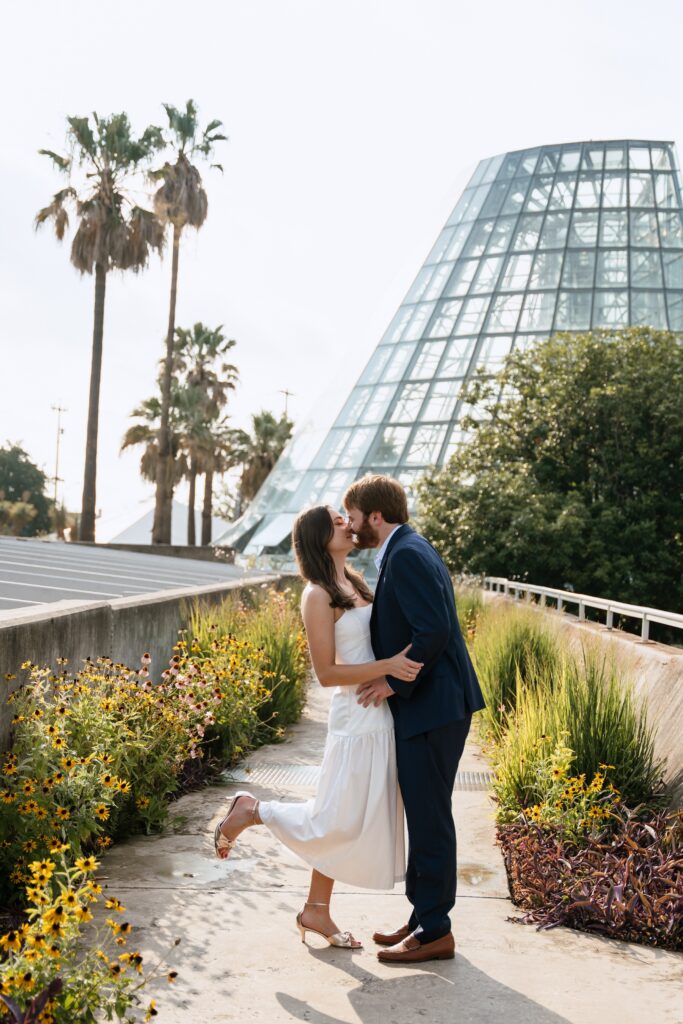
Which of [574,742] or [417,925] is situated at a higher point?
[574,742]

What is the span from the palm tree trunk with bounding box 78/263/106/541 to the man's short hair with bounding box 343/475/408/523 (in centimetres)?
3002

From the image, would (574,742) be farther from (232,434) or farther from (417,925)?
(232,434)

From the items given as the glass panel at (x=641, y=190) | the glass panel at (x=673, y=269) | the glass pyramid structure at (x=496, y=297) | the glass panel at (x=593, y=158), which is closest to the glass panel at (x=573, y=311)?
the glass pyramid structure at (x=496, y=297)

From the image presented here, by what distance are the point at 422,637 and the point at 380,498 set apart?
0.65 m

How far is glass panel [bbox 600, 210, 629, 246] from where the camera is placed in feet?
118

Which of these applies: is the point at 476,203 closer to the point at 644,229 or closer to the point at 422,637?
the point at 644,229

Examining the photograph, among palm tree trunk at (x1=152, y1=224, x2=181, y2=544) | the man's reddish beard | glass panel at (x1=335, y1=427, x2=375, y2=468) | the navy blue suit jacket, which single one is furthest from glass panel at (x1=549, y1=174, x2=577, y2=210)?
the navy blue suit jacket

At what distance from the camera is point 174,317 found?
3828cm

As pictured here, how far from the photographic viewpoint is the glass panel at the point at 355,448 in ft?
102

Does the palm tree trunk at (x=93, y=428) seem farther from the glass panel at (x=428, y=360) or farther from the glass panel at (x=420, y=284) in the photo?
the glass panel at (x=420, y=284)

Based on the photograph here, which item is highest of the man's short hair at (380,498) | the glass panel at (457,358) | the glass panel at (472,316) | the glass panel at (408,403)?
the glass panel at (472,316)

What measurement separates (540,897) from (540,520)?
42.4ft

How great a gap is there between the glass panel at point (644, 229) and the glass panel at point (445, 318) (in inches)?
245

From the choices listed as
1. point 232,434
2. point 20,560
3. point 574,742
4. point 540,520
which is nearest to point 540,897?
point 574,742
